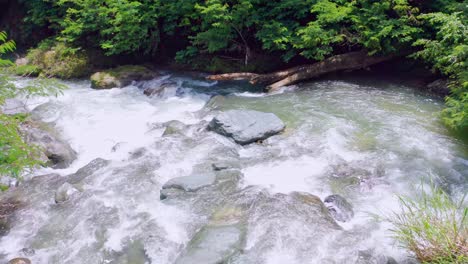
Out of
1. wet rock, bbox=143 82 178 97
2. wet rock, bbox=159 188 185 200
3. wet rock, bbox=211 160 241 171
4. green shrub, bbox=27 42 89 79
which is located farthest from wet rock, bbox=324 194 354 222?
green shrub, bbox=27 42 89 79

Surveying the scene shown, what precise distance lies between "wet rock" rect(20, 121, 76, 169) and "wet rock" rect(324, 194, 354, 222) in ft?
16.2

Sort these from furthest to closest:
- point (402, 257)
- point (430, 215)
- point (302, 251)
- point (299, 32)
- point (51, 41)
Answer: point (51, 41) < point (299, 32) < point (302, 251) < point (402, 257) < point (430, 215)

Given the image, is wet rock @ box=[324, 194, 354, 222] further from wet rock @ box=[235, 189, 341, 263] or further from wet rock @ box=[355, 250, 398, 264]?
wet rock @ box=[355, 250, 398, 264]

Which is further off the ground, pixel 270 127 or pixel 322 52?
pixel 322 52

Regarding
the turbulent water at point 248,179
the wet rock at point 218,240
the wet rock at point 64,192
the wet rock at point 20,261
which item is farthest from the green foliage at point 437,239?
the wet rock at point 64,192

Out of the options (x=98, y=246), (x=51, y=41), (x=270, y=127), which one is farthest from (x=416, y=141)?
(x=51, y=41)

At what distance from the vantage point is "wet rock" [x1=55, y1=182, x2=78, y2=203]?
19.4 ft

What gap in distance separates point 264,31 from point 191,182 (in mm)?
6320

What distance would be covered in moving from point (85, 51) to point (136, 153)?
25.3ft

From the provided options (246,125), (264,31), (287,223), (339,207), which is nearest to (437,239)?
(339,207)

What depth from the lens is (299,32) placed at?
33.1 feet

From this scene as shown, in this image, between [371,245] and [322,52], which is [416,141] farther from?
[322,52]

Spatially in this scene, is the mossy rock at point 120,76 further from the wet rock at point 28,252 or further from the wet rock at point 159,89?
the wet rock at point 28,252

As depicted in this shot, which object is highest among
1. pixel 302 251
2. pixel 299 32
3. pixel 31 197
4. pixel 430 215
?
pixel 299 32
